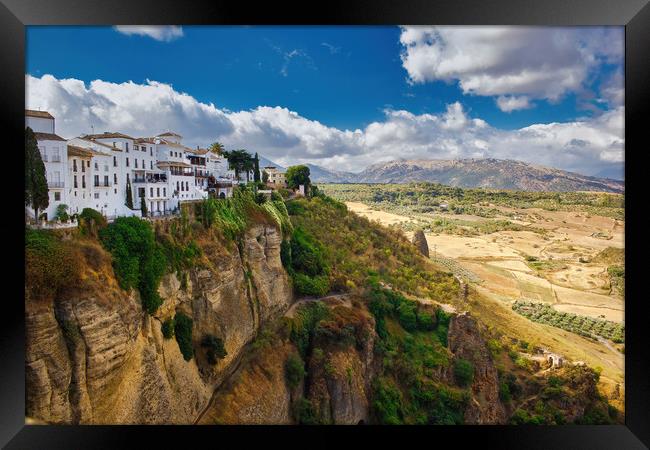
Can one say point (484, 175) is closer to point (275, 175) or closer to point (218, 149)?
point (275, 175)

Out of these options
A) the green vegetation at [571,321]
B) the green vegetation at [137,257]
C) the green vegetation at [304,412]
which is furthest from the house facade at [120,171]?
the green vegetation at [571,321]

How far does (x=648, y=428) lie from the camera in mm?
4125

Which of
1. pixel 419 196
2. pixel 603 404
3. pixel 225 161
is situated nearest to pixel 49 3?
pixel 225 161

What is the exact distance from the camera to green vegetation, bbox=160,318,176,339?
5.74m

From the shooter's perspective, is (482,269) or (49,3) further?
(482,269)

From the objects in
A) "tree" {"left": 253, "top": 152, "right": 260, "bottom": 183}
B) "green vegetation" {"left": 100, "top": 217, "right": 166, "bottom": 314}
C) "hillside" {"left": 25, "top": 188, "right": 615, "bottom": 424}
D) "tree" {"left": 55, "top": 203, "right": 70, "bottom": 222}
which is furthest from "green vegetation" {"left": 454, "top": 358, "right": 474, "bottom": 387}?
"tree" {"left": 55, "top": 203, "right": 70, "bottom": 222}

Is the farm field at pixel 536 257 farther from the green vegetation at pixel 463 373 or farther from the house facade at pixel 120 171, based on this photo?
the house facade at pixel 120 171

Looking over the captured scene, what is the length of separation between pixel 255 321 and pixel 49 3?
582 centimetres

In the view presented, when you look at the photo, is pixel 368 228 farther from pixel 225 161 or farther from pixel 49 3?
pixel 49 3

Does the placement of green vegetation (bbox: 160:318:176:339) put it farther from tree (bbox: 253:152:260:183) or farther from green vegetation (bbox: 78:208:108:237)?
tree (bbox: 253:152:260:183)

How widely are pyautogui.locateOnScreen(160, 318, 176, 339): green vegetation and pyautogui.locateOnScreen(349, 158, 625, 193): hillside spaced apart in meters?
11.6

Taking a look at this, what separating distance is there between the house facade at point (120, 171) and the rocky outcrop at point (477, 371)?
21.9 feet

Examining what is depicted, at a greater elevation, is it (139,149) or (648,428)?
(139,149)

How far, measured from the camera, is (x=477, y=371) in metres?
9.55
